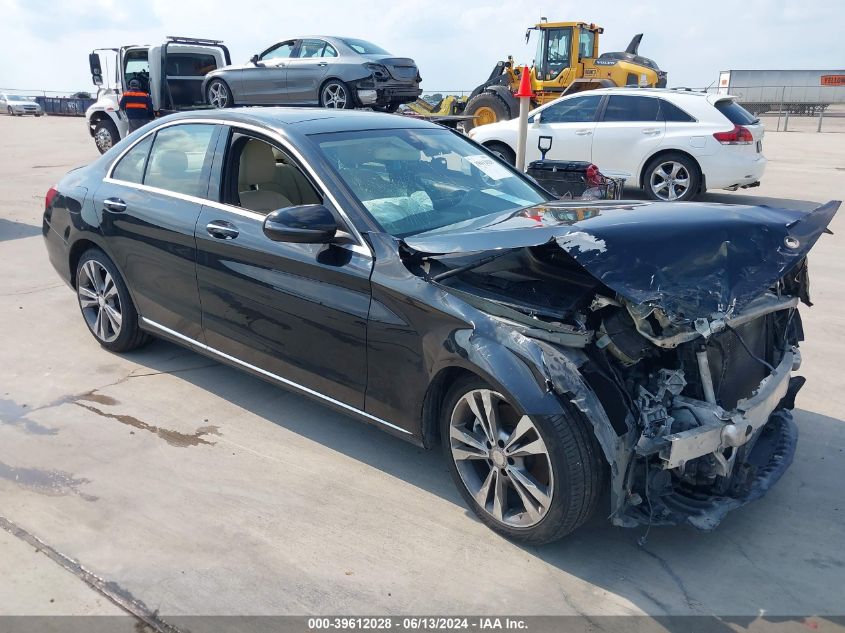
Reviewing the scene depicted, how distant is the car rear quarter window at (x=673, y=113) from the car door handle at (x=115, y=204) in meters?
8.49

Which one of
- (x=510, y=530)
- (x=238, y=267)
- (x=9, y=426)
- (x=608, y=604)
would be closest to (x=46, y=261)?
(x=9, y=426)

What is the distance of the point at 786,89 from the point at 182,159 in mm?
45479

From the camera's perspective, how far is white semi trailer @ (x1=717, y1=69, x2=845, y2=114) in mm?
42469

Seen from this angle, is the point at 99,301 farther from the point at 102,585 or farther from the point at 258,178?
the point at 102,585

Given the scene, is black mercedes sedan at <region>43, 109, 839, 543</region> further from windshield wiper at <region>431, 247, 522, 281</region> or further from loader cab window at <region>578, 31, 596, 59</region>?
loader cab window at <region>578, 31, 596, 59</region>

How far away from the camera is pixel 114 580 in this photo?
304 centimetres

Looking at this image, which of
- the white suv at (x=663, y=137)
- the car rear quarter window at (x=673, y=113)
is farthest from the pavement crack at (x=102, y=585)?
the car rear quarter window at (x=673, y=113)

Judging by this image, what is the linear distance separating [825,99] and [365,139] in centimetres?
4661

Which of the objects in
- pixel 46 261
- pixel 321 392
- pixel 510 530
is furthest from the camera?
pixel 46 261

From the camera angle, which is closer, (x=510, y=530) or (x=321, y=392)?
(x=510, y=530)

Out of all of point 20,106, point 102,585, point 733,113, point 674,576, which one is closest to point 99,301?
point 102,585

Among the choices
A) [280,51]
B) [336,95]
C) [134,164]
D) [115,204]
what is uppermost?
[280,51]

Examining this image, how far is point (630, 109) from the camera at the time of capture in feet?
37.1

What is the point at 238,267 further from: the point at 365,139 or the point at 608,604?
the point at 608,604
